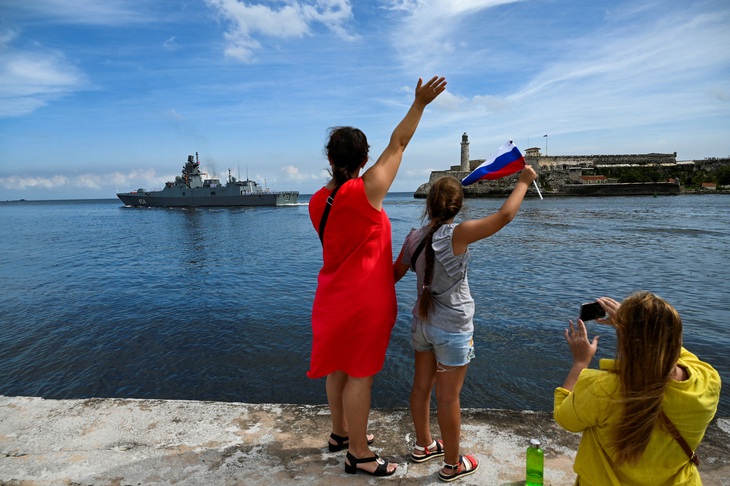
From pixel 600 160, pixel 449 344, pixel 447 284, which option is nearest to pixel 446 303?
pixel 447 284

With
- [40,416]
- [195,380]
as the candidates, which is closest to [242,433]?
[40,416]

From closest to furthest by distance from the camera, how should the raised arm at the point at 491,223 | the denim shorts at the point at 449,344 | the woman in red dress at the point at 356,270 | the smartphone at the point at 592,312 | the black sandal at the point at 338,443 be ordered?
1. the smartphone at the point at 592,312
2. the raised arm at the point at 491,223
3. the woman in red dress at the point at 356,270
4. the denim shorts at the point at 449,344
5. the black sandal at the point at 338,443

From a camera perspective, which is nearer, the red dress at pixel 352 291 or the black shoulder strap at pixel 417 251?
the red dress at pixel 352 291

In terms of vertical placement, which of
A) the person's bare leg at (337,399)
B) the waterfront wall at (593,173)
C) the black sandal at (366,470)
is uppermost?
the waterfront wall at (593,173)

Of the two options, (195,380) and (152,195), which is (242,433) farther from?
(152,195)

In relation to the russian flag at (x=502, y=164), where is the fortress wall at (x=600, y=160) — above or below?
above

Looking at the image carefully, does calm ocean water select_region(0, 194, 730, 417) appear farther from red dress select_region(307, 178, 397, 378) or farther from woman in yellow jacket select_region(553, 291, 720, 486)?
woman in yellow jacket select_region(553, 291, 720, 486)

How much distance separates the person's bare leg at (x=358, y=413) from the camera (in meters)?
2.46

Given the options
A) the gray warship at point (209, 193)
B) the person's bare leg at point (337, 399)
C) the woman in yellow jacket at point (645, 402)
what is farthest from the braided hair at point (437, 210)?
the gray warship at point (209, 193)

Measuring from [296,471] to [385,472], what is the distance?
513 millimetres

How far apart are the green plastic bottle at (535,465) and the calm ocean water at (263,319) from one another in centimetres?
323

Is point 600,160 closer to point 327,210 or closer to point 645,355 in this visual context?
point 327,210

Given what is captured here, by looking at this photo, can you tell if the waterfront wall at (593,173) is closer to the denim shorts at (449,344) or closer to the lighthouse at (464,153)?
the lighthouse at (464,153)

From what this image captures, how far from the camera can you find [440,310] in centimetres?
244
